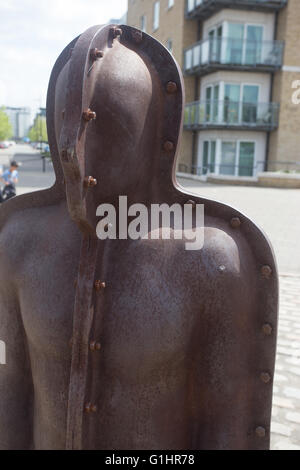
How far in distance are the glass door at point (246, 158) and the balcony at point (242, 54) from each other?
11.2ft

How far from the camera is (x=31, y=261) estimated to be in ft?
4.56

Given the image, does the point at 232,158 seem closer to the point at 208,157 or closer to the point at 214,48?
the point at 208,157

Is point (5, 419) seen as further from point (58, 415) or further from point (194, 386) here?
point (194, 386)

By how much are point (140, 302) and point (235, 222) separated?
0.33 m

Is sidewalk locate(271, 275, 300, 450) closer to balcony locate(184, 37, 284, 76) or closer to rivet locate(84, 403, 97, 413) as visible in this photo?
rivet locate(84, 403, 97, 413)

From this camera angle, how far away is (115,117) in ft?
4.02

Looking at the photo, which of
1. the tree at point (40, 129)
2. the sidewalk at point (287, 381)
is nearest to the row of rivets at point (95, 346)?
the sidewalk at point (287, 381)

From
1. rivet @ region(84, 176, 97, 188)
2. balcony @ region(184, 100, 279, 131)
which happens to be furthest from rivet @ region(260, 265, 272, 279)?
balcony @ region(184, 100, 279, 131)

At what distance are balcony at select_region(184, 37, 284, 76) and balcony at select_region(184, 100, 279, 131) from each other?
1.58 metres

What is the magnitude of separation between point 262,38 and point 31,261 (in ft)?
81.2

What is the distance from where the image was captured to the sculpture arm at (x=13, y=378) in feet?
4.75

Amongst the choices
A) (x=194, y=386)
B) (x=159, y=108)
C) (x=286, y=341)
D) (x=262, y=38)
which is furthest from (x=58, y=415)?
(x=262, y=38)

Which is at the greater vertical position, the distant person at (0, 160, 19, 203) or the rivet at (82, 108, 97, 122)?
the rivet at (82, 108, 97, 122)

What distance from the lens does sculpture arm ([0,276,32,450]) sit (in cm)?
145
